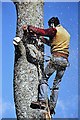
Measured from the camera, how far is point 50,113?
345 centimetres

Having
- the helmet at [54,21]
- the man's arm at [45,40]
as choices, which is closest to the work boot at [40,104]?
the man's arm at [45,40]

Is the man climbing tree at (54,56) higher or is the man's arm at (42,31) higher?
the man's arm at (42,31)

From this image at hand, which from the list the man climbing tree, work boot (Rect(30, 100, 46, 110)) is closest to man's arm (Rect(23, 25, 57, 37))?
the man climbing tree

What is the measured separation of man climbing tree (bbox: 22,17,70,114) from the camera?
3412 mm

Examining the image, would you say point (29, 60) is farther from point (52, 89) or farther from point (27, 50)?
point (52, 89)

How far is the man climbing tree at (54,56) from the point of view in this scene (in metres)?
Answer: 3.41

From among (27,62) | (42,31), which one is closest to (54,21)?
(42,31)

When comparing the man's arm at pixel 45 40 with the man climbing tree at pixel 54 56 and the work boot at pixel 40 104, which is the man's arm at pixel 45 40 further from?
the work boot at pixel 40 104

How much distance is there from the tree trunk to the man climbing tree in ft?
0.17

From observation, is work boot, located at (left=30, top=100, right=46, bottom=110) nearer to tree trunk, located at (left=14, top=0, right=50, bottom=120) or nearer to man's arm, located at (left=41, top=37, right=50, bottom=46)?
tree trunk, located at (left=14, top=0, right=50, bottom=120)

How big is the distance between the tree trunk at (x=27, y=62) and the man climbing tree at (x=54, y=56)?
5 centimetres

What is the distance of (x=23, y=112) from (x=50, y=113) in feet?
0.74

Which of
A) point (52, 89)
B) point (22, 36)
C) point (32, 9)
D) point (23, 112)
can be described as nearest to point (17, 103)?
point (23, 112)

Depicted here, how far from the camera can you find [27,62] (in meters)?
3.52
